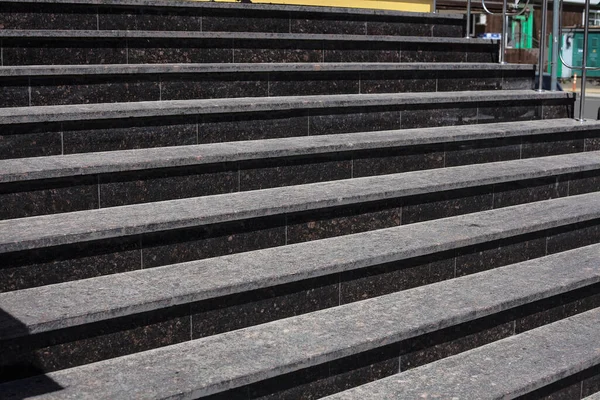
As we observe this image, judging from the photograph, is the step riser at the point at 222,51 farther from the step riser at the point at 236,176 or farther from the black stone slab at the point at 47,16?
the step riser at the point at 236,176

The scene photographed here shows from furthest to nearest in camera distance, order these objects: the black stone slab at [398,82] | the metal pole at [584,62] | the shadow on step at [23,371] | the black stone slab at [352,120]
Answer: the metal pole at [584,62], the black stone slab at [398,82], the black stone slab at [352,120], the shadow on step at [23,371]

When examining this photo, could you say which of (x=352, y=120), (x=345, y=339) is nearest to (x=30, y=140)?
(x=345, y=339)

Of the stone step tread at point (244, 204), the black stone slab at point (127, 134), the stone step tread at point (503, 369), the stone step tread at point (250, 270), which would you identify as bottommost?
the stone step tread at point (503, 369)

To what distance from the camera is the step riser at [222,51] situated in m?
4.30

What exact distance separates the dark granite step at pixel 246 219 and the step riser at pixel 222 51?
1222 millimetres

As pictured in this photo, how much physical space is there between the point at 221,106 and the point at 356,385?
1.67 meters

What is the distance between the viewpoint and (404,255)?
3.69 meters

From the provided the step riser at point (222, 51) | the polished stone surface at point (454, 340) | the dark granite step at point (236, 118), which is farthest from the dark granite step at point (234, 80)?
the polished stone surface at point (454, 340)

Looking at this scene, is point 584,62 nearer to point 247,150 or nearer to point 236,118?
point 236,118

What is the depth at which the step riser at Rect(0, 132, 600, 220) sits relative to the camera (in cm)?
341

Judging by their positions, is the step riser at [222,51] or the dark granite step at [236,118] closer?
the dark granite step at [236,118]

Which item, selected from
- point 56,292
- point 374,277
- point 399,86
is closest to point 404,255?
point 374,277

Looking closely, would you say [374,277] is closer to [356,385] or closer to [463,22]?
[356,385]

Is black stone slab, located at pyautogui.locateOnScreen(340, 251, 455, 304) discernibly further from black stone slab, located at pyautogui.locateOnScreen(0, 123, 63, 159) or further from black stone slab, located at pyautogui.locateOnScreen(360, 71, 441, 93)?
black stone slab, located at pyautogui.locateOnScreen(360, 71, 441, 93)
